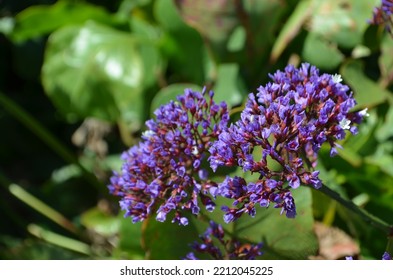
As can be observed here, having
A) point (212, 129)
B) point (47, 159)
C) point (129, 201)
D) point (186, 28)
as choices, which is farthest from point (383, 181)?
point (47, 159)

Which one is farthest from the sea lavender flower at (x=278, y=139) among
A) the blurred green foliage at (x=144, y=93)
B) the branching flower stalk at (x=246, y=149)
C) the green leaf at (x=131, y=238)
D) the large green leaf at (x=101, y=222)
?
the large green leaf at (x=101, y=222)

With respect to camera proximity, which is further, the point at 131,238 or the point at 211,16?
the point at 211,16

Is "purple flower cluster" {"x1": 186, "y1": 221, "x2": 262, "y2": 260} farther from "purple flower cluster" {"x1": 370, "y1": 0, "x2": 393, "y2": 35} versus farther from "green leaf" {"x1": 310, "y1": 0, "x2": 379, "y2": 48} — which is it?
"green leaf" {"x1": 310, "y1": 0, "x2": 379, "y2": 48}

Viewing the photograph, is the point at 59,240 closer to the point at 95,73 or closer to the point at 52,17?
the point at 95,73

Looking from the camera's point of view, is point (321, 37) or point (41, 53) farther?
point (41, 53)

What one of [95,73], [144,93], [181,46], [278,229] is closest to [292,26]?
[181,46]

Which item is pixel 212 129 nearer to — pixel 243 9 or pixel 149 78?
pixel 243 9
